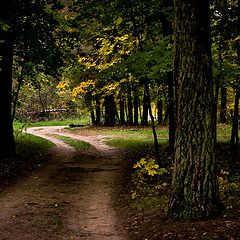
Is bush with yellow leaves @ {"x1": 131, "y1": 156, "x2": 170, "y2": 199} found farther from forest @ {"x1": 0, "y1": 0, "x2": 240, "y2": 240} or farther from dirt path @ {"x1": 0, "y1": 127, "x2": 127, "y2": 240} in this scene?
dirt path @ {"x1": 0, "y1": 127, "x2": 127, "y2": 240}

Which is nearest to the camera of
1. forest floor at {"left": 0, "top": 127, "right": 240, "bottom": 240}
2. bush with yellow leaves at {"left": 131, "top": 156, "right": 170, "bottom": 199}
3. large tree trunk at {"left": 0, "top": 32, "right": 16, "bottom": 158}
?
forest floor at {"left": 0, "top": 127, "right": 240, "bottom": 240}

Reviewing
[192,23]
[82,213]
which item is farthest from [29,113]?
[192,23]

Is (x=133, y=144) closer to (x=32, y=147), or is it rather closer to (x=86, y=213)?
(x=32, y=147)

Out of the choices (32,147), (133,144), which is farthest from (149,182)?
(32,147)

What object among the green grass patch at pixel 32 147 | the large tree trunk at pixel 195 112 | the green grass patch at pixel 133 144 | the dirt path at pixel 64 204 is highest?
the large tree trunk at pixel 195 112

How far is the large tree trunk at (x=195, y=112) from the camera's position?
4.25 m

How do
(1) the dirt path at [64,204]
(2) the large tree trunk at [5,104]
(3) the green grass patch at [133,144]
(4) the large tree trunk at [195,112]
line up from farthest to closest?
(3) the green grass patch at [133,144] → (2) the large tree trunk at [5,104] → (1) the dirt path at [64,204] → (4) the large tree trunk at [195,112]

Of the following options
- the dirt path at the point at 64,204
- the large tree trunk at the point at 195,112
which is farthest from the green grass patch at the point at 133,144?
the large tree trunk at the point at 195,112

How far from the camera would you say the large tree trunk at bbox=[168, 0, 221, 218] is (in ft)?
13.9

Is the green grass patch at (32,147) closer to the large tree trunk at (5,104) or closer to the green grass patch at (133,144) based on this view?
the large tree trunk at (5,104)

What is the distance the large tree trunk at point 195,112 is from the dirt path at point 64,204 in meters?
1.69

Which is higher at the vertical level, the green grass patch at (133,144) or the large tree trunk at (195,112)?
the large tree trunk at (195,112)

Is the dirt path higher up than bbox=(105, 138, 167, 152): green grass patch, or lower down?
lower down

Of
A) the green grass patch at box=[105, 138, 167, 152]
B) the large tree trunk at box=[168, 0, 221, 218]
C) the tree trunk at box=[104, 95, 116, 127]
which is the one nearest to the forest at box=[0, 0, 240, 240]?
the large tree trunk at box=[168, 0, 221, 218]
